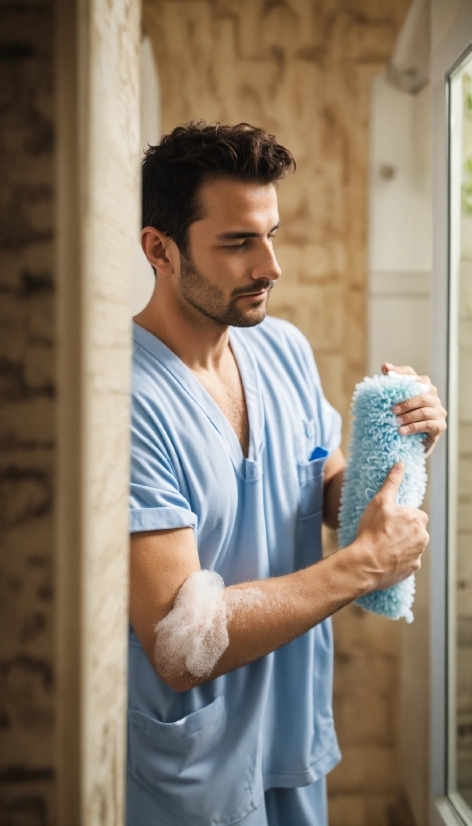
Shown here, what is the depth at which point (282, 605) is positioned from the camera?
0.79 metres

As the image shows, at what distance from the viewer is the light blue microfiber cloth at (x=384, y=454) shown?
0.86 metres

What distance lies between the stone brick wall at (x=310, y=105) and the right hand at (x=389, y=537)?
66 centimetres

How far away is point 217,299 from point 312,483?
0.34 meters

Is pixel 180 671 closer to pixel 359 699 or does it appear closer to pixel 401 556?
pixel 401 556

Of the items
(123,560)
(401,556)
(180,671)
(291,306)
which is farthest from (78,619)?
(291,306)

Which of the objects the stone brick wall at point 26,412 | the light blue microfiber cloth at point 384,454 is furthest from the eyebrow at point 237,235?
the stone brick wall at point 26,412

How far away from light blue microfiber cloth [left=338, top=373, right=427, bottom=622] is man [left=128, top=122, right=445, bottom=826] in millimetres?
20

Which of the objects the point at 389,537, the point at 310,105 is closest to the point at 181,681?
the point at 389,537

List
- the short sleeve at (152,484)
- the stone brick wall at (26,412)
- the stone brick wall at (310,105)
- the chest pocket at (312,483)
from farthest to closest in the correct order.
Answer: the stone brick wall at (310,105)
the chest pocket at (312,483)
the short sleeve at (152,484)
the stone brick wall at (26,412)

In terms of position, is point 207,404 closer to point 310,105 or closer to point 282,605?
point 282,605

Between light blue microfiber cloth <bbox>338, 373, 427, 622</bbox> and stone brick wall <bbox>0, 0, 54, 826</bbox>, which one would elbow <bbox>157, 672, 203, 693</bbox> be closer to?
light blue microfiber cloth <bbox>338, 373, 427, 622</bbox>

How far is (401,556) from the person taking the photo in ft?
2.74

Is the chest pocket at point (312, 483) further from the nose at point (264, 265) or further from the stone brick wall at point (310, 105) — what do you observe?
the stone brick wall at point (310, 105)

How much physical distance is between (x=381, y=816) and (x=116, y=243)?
5.39 ft
